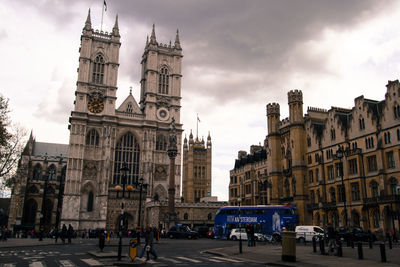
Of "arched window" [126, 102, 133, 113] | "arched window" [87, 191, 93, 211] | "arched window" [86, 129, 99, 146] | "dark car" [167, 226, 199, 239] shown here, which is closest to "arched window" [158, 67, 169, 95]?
"arched window" [126, 102, 133, 113]

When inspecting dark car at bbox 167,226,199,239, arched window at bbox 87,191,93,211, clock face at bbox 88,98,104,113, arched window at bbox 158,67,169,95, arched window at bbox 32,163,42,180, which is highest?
arched window at bbox 158,67,169,95

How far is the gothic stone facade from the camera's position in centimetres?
6794

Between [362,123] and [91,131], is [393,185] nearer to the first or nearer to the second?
[362,123]

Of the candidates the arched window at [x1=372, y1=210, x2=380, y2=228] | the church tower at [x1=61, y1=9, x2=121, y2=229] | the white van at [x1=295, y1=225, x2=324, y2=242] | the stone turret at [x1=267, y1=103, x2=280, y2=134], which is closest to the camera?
the white van at [x1=295, y1=225, x2=324, y2=242]

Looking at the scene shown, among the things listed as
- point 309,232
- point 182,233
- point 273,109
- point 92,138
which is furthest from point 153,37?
point 309,232

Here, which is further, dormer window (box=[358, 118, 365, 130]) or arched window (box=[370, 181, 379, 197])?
dormer window (box=[358, 118, 365, 130])

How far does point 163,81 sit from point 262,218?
47.3 meters

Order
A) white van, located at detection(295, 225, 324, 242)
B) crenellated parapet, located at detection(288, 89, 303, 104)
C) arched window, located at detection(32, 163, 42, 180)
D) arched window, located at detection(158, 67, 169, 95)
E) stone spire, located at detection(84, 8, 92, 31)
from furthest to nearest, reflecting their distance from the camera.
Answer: arched window, located at detection(32, 163, 42, 180) < arched window, located at detection(158, 67, 169, 95) < stone spire, located at detection(84, 8, 92, 31) < crenellated parapet, located at detection(288, 89, 303, 104) < white van, located at detection(295, 225, 324, 242)

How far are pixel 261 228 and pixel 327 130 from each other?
16.2 m

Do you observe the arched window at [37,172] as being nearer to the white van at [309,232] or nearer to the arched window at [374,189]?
the white van at [309,232]

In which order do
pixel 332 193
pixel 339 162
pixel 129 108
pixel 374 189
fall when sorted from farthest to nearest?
pixel 129 108
pixel 332 193
pixel 339 162
pixel 374 189

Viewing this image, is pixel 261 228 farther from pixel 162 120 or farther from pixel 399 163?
pixel 162 120

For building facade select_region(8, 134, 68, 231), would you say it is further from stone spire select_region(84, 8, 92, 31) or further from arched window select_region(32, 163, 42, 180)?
stone spire select_region(84, 8, 92, 31)

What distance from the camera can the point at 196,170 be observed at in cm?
11894
